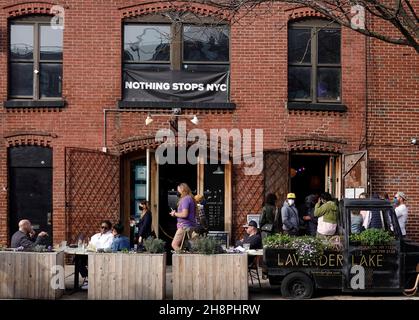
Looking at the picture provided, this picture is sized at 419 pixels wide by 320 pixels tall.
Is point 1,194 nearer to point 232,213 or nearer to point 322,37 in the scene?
point 232,213

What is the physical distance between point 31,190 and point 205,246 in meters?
6.22

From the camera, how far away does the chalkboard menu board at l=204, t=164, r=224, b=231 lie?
17.0 metres

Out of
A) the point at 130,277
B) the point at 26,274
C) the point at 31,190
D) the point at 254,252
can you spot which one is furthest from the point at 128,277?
the point at 31,190

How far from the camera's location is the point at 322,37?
17281mm

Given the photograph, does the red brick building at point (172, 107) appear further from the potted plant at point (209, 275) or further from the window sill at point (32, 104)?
the potted plant at point (209, 275)

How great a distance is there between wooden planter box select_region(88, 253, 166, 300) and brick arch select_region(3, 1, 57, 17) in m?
7.15

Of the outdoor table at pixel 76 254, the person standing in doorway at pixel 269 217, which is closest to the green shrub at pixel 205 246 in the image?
the outdoor table at pixel 76 254

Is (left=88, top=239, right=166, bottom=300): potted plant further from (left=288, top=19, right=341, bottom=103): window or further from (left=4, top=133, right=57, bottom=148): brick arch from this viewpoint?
(left=288, top=19, right=341, bottom=103): window

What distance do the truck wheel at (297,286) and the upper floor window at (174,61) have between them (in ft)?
18.8

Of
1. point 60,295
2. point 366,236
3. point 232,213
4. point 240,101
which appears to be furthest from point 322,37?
point 60,295

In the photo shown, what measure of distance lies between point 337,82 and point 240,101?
2.39 metres

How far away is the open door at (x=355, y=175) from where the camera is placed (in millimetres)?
16328
